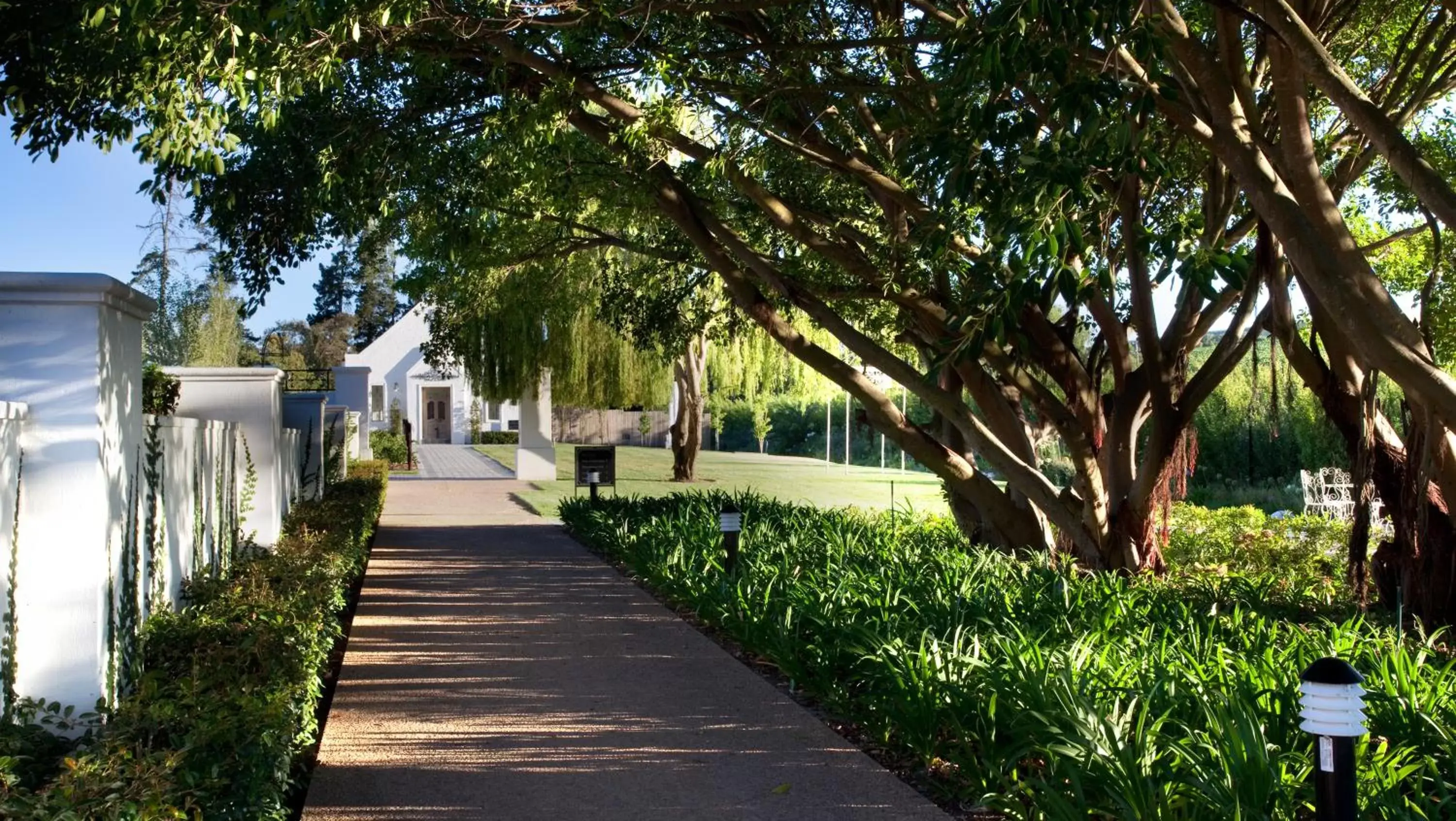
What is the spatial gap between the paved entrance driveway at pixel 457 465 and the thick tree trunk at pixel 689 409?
4239 mm

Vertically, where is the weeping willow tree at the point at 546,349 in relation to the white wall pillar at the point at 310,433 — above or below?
above

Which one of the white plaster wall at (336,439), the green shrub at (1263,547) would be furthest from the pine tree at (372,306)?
the green shrub at (1263,547)

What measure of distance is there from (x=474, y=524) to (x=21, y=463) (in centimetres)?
1523

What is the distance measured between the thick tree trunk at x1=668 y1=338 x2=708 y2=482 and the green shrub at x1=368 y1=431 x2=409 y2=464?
9851mm

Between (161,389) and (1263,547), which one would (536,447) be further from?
(161,389)

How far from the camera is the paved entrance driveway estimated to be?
3262 centimetres

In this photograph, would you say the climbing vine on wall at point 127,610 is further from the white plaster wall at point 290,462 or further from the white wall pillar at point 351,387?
the white wall pillar at point 351,387

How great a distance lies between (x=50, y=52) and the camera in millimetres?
7570

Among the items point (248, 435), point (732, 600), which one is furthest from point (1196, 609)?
point (248, 435)

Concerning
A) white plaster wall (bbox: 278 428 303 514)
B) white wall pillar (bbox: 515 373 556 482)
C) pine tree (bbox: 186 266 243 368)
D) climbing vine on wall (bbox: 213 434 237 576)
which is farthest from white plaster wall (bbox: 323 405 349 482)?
pine tree (bbox: 186 266 243 368)

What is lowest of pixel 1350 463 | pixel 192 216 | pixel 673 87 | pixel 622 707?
pixel 622 707

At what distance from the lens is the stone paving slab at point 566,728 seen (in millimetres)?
5215

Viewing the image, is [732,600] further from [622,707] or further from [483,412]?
[483,412]

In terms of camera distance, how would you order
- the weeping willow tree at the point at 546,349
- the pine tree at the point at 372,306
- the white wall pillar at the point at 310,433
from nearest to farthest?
the white wall pillar at the point at 310,433
the weeping willow tree at the point at 546,349
the pine tree at the point at 372,306
